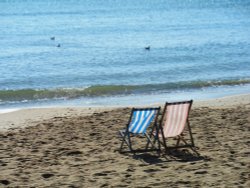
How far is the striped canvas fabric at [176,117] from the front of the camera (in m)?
9.32

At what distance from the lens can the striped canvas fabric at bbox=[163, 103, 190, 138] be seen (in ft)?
30.6

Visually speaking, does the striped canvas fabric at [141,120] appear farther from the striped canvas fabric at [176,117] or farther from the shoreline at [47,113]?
the shoreline at [47,113]

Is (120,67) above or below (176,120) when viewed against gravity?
above

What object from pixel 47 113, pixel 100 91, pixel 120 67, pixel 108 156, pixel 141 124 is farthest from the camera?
pixel 120 67

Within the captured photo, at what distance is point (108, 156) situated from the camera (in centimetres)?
931

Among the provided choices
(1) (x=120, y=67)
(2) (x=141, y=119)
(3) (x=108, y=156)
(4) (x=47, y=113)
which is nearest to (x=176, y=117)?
(2) (x=141, y=119)

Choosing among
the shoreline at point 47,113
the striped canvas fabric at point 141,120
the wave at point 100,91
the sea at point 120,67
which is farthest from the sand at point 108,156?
the wave at point 100,91

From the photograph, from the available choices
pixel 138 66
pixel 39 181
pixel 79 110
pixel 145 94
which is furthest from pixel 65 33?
pixel 39 181

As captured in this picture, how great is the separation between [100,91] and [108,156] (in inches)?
420

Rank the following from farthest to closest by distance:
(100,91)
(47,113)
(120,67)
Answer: (120,67) → (100,91) → (47,113)

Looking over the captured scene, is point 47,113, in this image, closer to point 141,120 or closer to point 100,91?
point 100,91

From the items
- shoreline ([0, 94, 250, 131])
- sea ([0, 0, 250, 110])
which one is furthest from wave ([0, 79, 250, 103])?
shoreline ([0, 94, 250, 131])

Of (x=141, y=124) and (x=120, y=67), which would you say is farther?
(x=120, y=67)

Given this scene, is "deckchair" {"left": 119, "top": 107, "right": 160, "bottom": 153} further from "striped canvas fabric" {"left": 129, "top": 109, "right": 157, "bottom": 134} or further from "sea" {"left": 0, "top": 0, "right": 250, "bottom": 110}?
"sea" {"left": 0, "top": 0, "right": 250, "bottom": 110}
